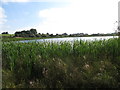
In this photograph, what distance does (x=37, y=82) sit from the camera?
5.02 meters

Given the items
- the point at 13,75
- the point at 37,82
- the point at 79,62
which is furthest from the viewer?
the point at 79,62

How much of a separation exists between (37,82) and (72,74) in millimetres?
939

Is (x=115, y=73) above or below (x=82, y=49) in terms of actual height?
below

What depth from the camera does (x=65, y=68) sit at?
17.8 feet

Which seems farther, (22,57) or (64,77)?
(22,57)

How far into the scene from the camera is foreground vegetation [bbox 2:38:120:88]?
498 cm

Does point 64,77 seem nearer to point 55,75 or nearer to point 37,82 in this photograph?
point 55,75

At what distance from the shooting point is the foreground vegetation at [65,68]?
4.98m

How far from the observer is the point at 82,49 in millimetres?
6738

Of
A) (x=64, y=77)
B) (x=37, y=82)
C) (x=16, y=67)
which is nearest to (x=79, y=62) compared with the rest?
(x=64, y=77)

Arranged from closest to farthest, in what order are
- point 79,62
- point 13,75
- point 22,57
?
point 13,75, point 79,62, point 22,57

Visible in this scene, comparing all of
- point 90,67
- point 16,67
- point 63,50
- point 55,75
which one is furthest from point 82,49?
point 16,67

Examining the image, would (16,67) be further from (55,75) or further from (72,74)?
(72,74)

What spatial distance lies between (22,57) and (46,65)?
1.15m
